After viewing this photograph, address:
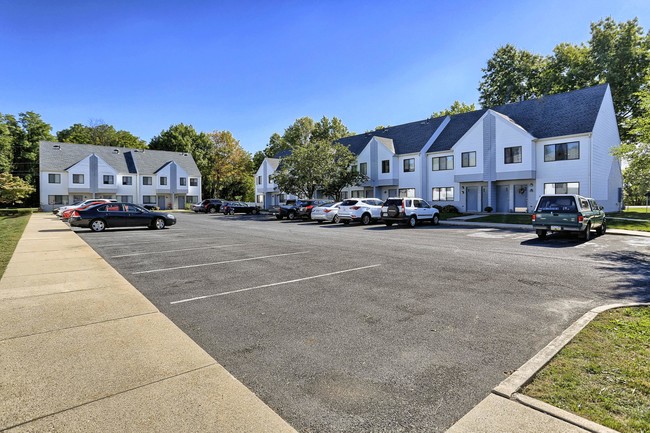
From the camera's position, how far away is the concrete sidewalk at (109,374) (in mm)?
2936

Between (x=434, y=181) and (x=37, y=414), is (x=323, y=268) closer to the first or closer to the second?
(x=37, y=414)

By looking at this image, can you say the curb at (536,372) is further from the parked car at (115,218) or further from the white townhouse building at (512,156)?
the white townhouse building at (512,156)

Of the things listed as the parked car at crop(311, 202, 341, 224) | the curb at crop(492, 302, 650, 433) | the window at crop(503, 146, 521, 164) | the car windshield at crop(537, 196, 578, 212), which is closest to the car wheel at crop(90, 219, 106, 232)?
the parked car at crop(311, 202, 341, 224)

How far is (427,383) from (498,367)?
89cm

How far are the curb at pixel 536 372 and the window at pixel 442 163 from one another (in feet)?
109

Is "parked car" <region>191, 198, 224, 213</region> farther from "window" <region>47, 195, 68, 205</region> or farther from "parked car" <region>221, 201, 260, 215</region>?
"window" <region>47, 195, 68, 205</region>

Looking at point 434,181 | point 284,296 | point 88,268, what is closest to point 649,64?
point 434,181

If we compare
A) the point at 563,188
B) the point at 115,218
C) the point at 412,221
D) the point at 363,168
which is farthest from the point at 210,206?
the point at 563,188

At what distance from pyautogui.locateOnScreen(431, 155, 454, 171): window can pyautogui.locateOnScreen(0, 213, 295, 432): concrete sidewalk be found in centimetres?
3426

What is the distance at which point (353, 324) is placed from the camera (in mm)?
5156

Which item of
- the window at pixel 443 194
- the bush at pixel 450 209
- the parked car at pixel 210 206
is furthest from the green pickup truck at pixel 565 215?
the parked car at pixel 210 206

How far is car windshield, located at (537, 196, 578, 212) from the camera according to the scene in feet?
49.3

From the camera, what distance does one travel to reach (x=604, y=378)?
3482 millimetres

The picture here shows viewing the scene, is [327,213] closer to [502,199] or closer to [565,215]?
[565,215]
